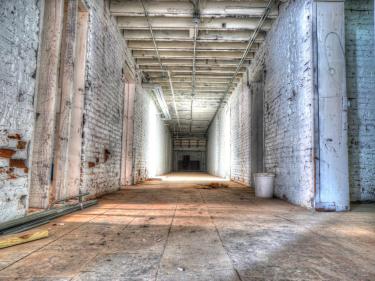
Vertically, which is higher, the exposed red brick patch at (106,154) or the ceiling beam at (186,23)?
the ceiling beam at (186,23)

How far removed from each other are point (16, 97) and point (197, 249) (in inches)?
85.0

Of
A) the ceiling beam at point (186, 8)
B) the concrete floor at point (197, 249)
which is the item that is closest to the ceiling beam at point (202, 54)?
the ceiling beam at point (186, 8)

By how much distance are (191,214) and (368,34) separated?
4581 mm

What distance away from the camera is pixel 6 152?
7.50 feet

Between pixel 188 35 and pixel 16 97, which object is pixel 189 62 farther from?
pixel 16 97

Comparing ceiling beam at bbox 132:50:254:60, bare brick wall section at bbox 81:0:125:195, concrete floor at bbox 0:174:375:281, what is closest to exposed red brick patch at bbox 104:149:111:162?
bare brick wall section at bbox 81:0:125:195

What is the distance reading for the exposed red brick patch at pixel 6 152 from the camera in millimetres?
2240

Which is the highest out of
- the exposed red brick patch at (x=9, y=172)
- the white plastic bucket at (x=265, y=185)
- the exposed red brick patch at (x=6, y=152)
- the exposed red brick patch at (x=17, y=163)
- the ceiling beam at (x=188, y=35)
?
the ceiling beam at (x=188, y=35)

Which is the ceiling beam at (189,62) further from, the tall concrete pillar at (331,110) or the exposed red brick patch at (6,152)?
the exposed red brick patch at (6,152)

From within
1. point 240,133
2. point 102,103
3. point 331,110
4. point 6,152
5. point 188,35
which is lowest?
point 6,152

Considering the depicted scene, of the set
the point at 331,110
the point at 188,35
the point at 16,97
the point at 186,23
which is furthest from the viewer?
the point at 188,35

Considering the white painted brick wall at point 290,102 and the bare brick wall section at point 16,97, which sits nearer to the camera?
the bare brick wall section at point 16,97

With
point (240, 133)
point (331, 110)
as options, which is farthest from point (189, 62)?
point (331, 110)

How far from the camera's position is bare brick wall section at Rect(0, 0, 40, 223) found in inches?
88.4
